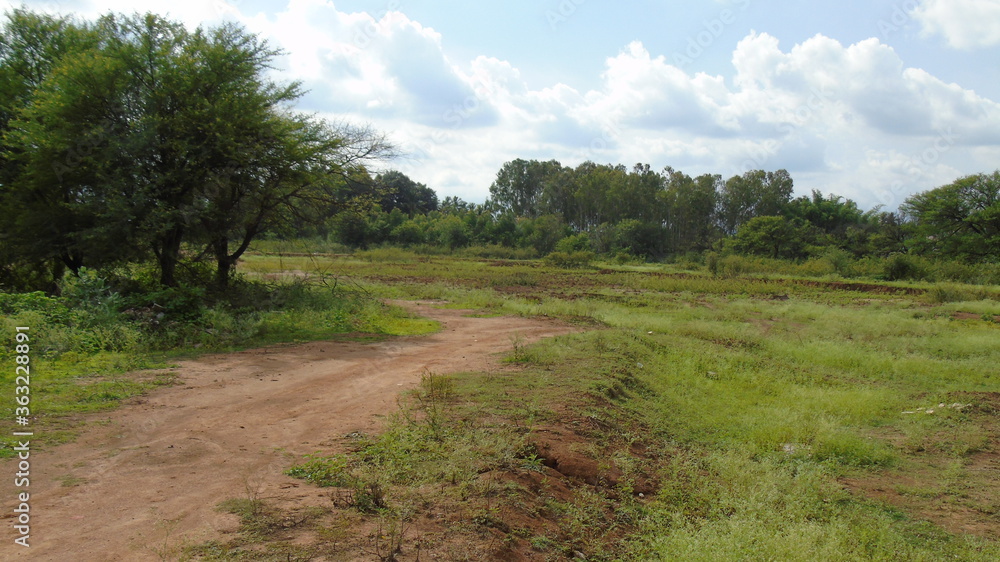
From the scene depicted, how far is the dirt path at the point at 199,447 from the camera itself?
4.00 metres

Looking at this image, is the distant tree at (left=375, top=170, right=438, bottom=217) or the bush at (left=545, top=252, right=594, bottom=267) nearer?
the bush at (left=545, top=252, right=594, bottom=267)

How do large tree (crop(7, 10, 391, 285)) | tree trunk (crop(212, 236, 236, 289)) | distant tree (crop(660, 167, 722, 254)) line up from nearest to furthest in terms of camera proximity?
large tree (crop(7, 10, 391, 285)) < tree trunk (crop(212, 236, 236, 289)) < distant tree (crop(660, 167, 722, 254))

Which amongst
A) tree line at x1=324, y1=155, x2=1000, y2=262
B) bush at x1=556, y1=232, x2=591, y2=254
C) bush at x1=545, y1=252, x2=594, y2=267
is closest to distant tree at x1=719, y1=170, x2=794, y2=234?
tree line at x1=324, y1=155, x2=1000, y2=262

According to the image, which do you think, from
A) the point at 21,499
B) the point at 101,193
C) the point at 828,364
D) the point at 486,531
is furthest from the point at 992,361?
the point at 101,193

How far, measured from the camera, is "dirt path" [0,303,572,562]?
400 centimetres

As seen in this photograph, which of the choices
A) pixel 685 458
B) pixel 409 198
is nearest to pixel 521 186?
pixel 409 198

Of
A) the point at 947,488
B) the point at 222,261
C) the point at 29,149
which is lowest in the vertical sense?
the point at 947,488

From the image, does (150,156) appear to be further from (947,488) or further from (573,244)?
(573,244)

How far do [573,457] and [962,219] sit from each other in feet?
156

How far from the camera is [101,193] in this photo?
12.9 m

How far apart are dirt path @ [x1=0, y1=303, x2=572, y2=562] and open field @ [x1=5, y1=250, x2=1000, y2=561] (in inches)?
1.3

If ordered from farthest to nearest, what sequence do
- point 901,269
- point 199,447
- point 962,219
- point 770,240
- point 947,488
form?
point 770,240 < point 962,219 < point 901,269 < point 947,488 < point 199,447

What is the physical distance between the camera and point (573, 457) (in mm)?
6168

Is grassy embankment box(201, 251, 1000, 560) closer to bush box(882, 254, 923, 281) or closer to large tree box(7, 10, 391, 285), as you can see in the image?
large tree box(7, 10, 391, 285)
